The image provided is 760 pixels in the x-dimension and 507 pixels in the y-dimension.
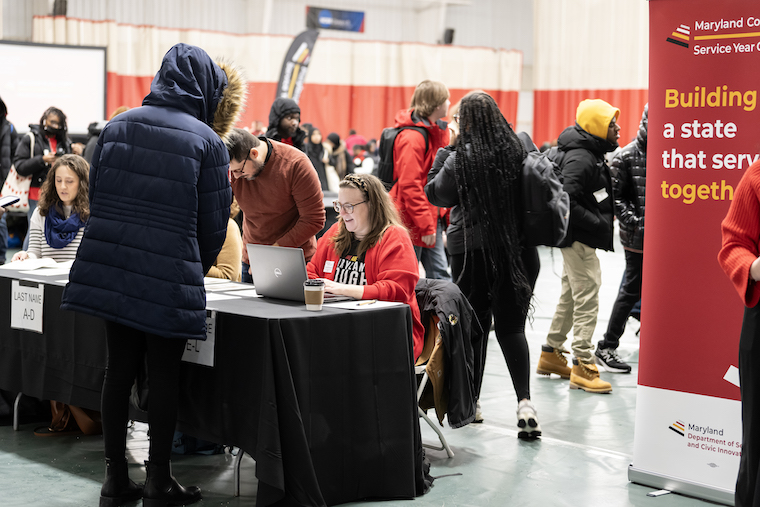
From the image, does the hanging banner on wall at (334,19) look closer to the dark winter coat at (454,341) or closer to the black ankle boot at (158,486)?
the dark winter coat at (454,341)

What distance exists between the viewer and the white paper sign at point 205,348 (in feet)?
8.47

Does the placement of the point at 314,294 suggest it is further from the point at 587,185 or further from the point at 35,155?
the point at 35,155

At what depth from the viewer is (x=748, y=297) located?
2033 millimetres

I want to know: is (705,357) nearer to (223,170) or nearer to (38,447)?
(223,170)

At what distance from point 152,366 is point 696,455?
1744 mm

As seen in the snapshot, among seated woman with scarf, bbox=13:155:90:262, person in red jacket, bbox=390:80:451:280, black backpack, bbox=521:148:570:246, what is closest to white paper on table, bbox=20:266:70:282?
seated woman with scarf, bbox=13:155:90:262

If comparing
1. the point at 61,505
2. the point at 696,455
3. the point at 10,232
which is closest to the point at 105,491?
the point at 61,505

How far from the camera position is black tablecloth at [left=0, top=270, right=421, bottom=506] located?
2385 mm

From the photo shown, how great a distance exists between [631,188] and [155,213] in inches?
113

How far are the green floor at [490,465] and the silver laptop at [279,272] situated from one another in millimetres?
661

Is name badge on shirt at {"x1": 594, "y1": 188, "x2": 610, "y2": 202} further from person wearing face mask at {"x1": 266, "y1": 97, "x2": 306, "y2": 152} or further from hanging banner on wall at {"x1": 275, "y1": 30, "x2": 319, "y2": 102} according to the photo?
hanging banner on wall at {"x1": 275, "y1": 30, "x2": 319, "y2": 102}

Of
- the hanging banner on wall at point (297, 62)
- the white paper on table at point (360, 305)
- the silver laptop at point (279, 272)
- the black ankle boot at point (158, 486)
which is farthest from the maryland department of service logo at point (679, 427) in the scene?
the hanging banner on wall at point (297, 62)

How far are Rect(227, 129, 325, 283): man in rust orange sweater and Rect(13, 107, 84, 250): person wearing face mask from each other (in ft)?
10.3

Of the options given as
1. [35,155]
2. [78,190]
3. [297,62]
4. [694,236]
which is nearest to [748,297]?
[694,236]
